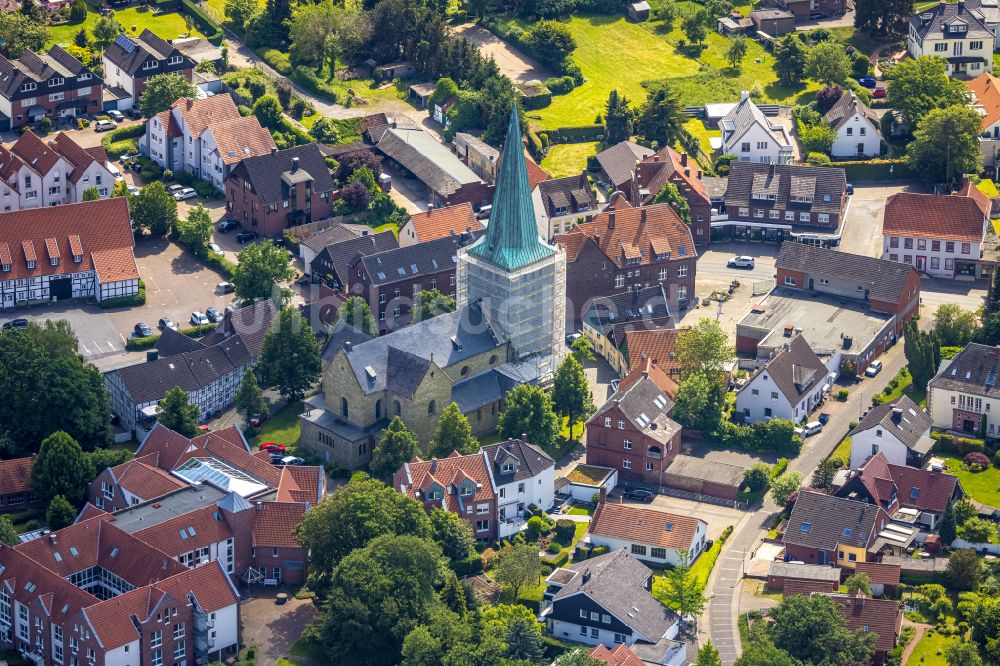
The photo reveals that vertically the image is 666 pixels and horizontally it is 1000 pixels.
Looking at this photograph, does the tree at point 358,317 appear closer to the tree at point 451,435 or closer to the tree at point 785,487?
the tree at point 451,435

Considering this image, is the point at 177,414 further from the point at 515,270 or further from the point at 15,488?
the point at 515,270

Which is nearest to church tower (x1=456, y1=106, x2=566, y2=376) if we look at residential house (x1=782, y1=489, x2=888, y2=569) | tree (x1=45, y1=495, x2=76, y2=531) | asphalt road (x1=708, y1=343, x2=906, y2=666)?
asphalt road (x1=708, y1=343, x2=906, y2=666)

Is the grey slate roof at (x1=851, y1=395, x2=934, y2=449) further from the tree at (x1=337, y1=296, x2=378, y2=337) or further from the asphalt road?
the tree at (x1=337, y1=296, x2=378, y2=337)

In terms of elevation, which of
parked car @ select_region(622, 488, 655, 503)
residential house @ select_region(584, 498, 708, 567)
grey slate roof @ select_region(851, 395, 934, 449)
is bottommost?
parked car @ select_region(622, 488, 655, 503)

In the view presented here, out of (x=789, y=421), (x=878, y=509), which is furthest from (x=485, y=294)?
(x=878, y=509)

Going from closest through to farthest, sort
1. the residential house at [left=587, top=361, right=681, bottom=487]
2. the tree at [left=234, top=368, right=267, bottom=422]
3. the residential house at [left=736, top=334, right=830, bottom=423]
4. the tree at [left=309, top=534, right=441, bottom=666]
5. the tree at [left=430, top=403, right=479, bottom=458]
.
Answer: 1. the tree at [left=309, top=534, right=441, bottom=666]
2. the tree at [left=430, top=403, right=479, bottom=458]
3. the residential house at [left=587, top=361, right=681, bottom=487]
4. the tree at [left=234, top=368, right=267, bottom=422]
5. the residential house at [left=736, top=334, right=830, bottom=423]
